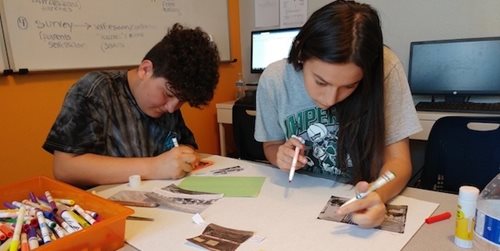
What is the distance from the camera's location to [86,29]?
6.91 ft

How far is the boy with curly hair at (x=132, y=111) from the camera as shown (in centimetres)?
104

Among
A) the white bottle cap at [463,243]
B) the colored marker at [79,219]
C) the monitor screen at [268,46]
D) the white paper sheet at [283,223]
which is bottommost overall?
the white paper sheet at [283,223]

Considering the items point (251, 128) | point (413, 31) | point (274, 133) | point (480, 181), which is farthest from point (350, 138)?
point (413, 31)

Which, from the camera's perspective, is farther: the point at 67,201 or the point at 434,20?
the point at 434,20

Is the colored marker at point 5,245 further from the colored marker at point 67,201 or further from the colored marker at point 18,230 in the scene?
the colored marker at point 67,201

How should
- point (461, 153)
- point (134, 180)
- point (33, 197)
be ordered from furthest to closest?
point (461, 153) < point (134, 180) < point (33, 197)

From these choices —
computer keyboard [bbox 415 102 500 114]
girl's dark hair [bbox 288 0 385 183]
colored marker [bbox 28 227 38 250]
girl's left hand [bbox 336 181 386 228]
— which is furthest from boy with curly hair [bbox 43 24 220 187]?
computer keyboard [bbox 415 102 500 114]

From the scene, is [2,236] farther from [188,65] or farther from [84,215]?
[188,65]

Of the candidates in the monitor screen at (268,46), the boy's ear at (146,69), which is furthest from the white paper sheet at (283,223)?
the monitor screen at (268,46)

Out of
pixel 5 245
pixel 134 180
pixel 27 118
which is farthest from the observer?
pixel 27 118

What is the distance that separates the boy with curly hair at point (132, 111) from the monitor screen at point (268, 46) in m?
1.72

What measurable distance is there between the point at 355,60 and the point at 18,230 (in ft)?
2.56

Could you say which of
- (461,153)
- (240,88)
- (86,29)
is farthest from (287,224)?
(240,88)

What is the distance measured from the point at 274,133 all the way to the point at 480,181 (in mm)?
873
